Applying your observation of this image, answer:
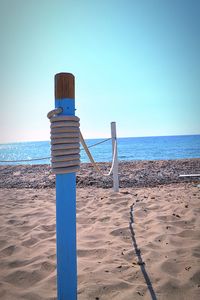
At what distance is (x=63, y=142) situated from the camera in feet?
4.03

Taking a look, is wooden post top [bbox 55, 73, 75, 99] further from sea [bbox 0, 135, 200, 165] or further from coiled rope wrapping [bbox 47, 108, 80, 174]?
sea [bbox 0, 135, 200, 165]

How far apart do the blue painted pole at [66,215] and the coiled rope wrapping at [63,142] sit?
0.04 meters

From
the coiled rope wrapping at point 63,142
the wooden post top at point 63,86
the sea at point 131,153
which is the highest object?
the wooden post top at point 63,86

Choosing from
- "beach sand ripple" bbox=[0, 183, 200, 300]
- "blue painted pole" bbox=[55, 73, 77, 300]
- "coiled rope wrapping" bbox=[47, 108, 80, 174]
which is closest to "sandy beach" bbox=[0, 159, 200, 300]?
"beach sand ripple" bbox=[0, 183, 200, 300]

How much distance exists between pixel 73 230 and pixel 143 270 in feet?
3.56

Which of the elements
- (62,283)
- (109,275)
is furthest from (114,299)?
(62,283)

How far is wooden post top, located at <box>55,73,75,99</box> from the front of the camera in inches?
47.4

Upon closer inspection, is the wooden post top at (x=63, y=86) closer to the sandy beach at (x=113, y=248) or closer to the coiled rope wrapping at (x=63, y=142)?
the coiled rope wrapping at (x=63, y=142)

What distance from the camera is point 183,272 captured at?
6.19ft

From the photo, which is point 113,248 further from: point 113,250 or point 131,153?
point 131,153

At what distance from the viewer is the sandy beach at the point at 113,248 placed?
1.72 m

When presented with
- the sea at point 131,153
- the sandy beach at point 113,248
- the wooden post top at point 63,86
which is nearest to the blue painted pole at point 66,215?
the wooden post top at point 63,86

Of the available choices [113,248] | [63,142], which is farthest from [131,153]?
[63,142]

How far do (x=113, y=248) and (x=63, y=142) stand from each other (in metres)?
1.58
